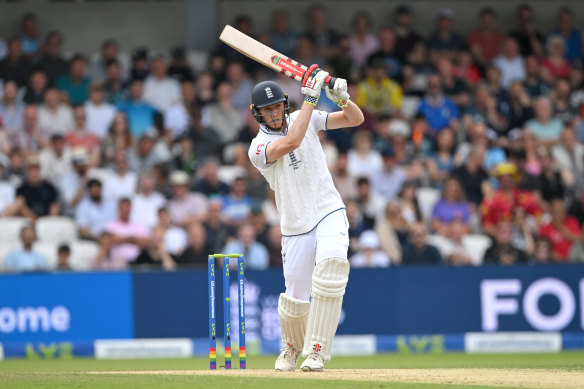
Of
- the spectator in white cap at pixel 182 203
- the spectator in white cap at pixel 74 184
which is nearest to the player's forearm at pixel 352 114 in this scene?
the spectator in white cap at pixel 182 203

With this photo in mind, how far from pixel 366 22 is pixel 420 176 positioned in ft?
10.2

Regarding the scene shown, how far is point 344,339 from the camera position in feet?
37.0

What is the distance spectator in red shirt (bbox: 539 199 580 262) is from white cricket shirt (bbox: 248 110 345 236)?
20.5 ft

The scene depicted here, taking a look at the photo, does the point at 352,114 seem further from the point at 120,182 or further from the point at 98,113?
the point at 98,113

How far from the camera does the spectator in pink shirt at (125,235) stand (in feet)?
38.9

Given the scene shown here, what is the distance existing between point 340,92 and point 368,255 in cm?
541

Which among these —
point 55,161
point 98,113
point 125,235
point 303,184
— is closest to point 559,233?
point 125,235

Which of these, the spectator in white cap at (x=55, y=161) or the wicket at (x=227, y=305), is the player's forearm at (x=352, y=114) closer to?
the wicket at (x=227, y=305)

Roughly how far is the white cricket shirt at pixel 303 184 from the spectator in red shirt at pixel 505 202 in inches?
234

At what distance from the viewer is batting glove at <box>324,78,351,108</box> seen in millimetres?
6629

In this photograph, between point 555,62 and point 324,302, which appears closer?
point 324,302

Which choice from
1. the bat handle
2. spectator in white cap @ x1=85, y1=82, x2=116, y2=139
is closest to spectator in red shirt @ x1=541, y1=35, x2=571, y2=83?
spectator in white cap @ x1=85, y1=82, x2=116, y2=139

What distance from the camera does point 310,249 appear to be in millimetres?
6902

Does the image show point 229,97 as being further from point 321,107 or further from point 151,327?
point 151,327
